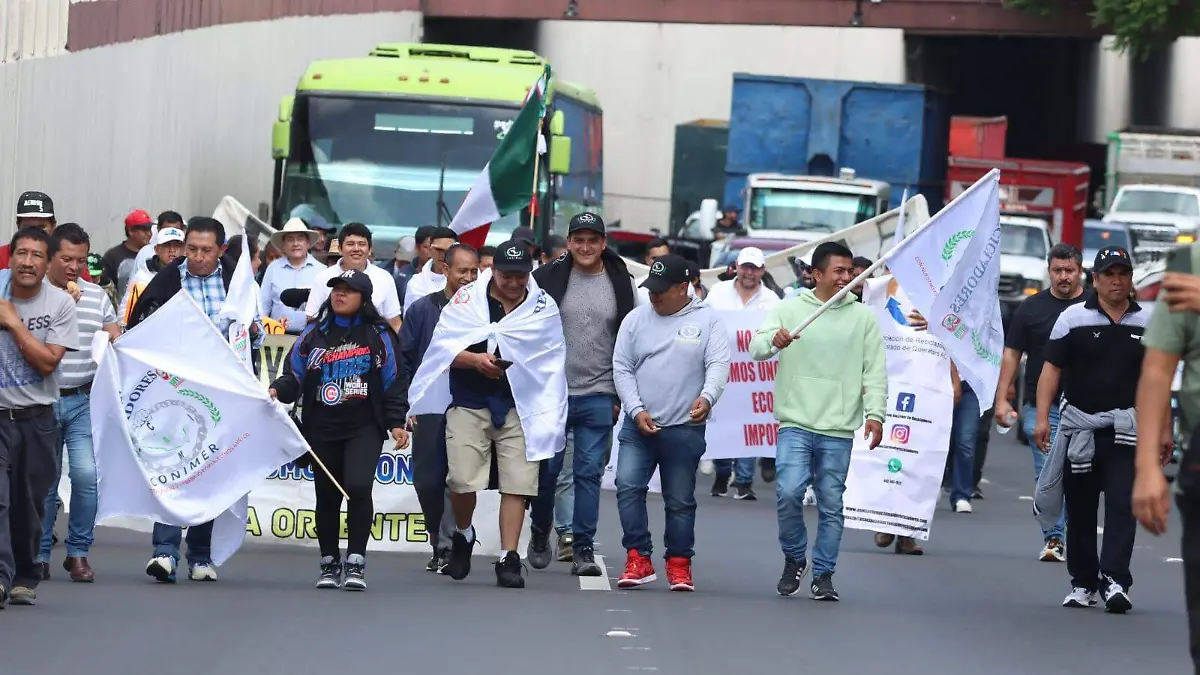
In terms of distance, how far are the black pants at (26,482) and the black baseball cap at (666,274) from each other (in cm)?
296

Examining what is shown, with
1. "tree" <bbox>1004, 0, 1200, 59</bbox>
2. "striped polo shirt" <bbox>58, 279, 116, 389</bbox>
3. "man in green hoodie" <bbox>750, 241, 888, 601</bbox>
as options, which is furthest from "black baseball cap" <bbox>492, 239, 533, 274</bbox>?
"tree" <bbox>1004, 0, 1200, 59</bbox>

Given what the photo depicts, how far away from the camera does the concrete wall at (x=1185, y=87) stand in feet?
175

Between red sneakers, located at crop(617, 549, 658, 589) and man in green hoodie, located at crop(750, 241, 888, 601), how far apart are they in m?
0.68

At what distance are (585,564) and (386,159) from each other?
11.5 m

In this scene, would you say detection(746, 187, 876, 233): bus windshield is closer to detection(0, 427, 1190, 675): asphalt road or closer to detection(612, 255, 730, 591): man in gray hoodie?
detection(0, 427, 1190, 675): asphalt road

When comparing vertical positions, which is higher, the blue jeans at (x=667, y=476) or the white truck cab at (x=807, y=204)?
the white truck cab at (x=807, y=204)

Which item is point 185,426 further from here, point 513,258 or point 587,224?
point 587,224

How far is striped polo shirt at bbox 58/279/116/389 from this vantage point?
35.9 ft

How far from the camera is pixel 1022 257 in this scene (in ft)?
118

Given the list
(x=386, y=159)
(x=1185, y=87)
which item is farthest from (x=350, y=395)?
(x=1185, y=87)

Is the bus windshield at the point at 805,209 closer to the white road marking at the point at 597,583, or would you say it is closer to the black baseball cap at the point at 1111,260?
the white road marking at the point at 597,583

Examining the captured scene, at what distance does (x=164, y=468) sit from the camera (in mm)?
11383

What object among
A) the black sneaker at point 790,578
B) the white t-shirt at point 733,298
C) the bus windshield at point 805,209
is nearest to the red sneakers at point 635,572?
the black sneaker at point 790,578

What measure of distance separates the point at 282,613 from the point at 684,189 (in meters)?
37.1
